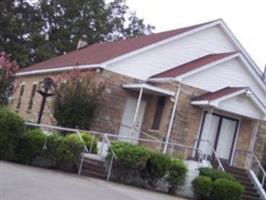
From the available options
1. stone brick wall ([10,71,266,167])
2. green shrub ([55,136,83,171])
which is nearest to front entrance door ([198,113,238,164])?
stone brick wall ([10,71,266,167])

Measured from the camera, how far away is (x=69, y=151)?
2083 centimetres

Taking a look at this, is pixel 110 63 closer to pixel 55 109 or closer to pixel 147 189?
pixel 55 109

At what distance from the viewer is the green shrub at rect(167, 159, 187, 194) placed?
22.3 m

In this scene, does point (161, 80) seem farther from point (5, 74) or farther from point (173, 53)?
point (5, 74)

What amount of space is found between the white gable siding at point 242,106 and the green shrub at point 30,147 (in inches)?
403

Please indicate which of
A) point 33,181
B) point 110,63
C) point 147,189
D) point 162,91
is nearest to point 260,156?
point 162,91

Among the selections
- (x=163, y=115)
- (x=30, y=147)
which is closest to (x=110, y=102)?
(x=163, y=115)

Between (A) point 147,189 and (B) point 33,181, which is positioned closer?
(B) point 33,181

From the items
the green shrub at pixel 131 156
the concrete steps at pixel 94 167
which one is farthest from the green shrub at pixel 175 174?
the concrete steps at pixel 94 167

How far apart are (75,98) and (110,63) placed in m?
2.30

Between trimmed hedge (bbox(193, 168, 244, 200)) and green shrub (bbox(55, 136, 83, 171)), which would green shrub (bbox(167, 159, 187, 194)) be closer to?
trimmed hedge (bbox(193, 168, 244, 200))

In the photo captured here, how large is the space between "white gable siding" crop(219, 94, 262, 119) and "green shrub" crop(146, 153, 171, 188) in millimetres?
6751

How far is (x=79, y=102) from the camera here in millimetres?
28438

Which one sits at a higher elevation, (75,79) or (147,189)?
(75,79)
